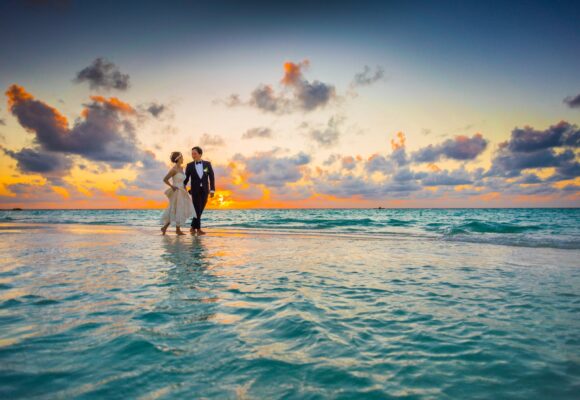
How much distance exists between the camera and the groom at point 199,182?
36.6 feet

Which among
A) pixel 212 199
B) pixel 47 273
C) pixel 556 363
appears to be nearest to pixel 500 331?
pixel 556 363

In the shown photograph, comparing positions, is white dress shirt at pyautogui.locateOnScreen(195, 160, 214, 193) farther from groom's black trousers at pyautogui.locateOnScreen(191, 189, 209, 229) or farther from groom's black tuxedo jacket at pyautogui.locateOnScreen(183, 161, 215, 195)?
groom's black trousers at pyautogui.locateOnScreen(191, 189, 209, 229)

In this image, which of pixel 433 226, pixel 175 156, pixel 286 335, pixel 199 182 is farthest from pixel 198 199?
pixel 433 226

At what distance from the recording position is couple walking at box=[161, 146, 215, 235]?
10.6 meters

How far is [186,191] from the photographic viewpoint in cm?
1090

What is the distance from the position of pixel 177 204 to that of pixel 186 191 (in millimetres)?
550

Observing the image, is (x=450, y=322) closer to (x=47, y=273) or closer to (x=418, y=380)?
(x=418, y=380)

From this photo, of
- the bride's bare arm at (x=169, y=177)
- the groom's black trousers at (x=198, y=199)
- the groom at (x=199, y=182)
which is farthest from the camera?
the groom's black trousers at (x=198, y=199)

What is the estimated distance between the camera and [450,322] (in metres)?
2.47

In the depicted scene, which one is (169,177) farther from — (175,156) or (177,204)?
(177,204)

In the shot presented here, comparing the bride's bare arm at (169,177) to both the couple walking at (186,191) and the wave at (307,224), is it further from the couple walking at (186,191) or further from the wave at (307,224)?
the wave at (307,224)

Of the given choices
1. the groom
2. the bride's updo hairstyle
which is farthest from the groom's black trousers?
the bride's updo hairstyle

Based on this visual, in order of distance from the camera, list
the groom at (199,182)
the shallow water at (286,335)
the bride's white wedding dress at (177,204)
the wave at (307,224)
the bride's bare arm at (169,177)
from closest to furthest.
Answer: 1. the shallow water at (286,335)
2. the bride's bare arm at (169,177)
3. the bride's white wedding dress at (177,204)
4. the groom at (199,182)
5. the wave at (307,224)

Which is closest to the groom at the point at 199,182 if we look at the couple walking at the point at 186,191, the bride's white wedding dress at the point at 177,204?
the couple walking at the point at 186,191
